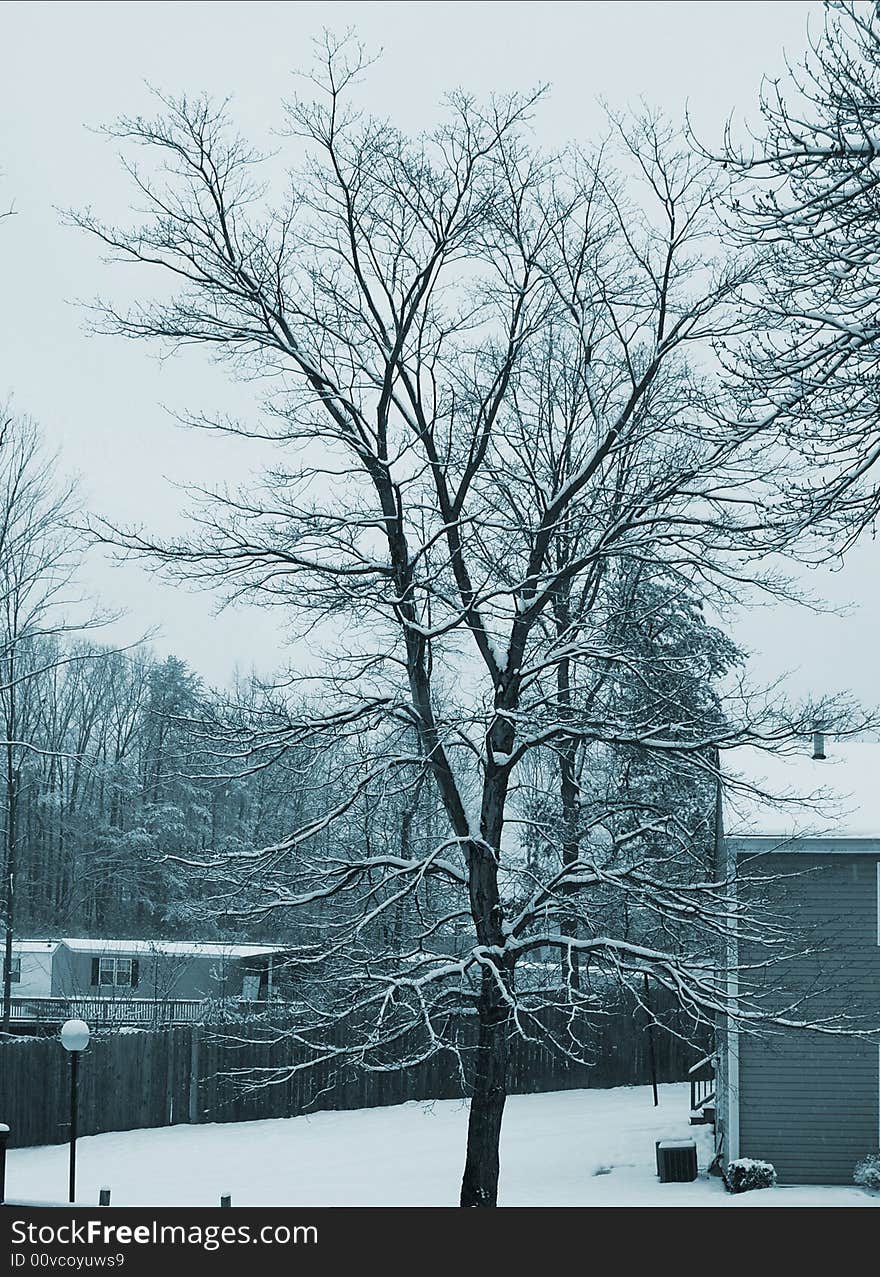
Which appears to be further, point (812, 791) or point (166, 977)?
point (166, 977)

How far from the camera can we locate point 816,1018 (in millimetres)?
16500

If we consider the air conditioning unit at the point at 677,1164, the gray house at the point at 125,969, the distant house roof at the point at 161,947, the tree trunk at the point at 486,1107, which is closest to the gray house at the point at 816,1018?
the air conditioning unit at the point at 677,1164

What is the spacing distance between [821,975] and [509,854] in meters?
6.55

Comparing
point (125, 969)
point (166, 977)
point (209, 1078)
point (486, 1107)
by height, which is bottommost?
point (209, 1078)

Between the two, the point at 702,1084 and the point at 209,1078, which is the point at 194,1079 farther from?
the point at 702,1084

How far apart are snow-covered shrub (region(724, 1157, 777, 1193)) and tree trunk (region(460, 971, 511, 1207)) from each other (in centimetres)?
433

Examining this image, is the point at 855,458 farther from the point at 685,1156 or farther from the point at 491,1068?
the point at 685,1156

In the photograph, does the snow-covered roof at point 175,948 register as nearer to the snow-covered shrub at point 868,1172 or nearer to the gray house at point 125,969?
the gray house at point 125,969

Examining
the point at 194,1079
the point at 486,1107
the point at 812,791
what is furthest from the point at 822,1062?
the point at 194,1079

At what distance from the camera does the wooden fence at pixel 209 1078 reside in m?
21.4

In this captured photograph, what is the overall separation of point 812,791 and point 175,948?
23.6 metres

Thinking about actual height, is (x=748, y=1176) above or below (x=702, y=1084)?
above

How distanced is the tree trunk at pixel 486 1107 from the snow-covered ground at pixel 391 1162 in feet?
2.01
